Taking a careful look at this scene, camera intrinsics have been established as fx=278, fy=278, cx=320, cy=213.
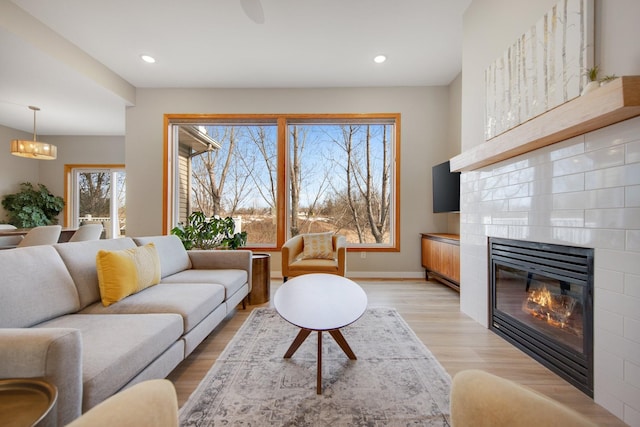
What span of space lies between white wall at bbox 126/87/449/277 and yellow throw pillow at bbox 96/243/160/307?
2.48m

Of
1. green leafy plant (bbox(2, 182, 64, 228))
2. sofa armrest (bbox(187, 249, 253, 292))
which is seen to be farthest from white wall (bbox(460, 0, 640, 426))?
green leafy plant (bbox(2, 182, 64, 228))

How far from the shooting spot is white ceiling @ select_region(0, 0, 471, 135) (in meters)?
2.78

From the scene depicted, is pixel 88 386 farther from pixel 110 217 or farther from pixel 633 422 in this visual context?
pixel 110 217

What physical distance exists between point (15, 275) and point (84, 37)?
3.20 meters

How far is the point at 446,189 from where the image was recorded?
3.66m

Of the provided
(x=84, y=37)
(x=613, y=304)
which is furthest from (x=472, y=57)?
(x=84, y=37)

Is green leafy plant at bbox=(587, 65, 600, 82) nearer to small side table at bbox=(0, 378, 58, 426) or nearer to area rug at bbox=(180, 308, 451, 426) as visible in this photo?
area rug at bbox=(180, 308, 451, 426)

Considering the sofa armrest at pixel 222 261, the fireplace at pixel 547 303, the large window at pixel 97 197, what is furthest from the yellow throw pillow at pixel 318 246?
the large window at pixel 97 197

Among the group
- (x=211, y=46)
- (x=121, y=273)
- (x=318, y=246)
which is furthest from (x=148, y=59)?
(x=318, y=246)

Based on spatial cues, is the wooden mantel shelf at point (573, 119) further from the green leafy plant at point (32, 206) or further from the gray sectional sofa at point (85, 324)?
the green leafy plant at point (32, 206)

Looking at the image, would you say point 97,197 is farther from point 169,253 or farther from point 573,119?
point 573,119

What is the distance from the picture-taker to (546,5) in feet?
6.18

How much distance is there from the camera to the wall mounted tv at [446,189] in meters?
3.49

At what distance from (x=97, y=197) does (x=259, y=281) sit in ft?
18.1
